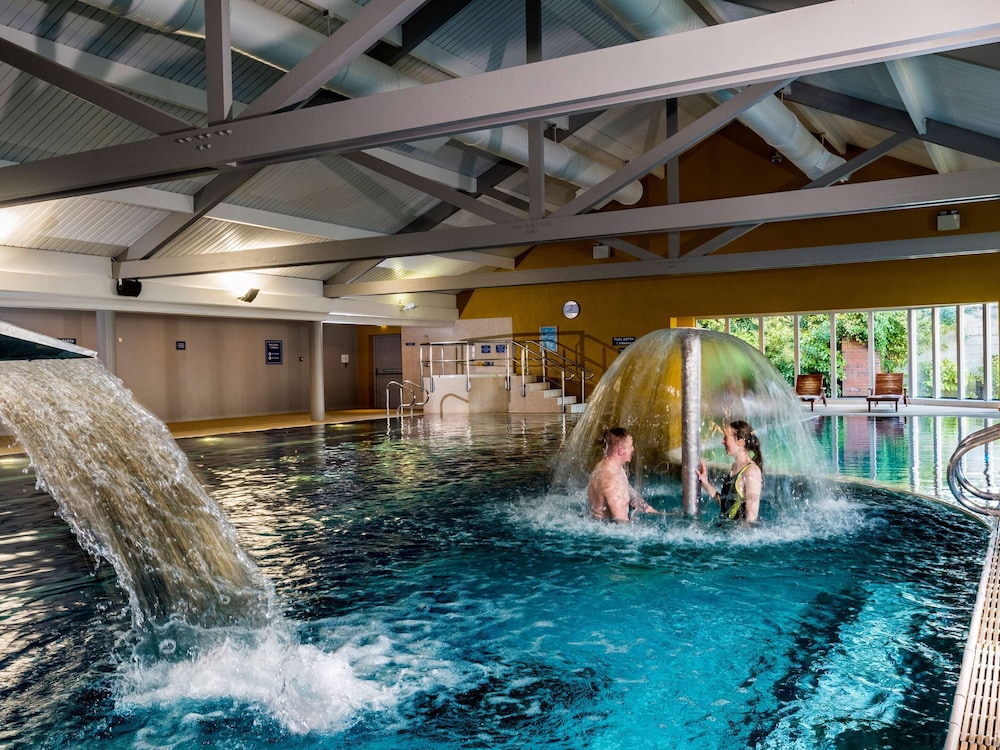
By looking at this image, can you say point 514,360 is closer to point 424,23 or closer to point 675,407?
point 675,407

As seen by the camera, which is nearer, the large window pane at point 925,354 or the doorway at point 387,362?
the large window pane at point 925,354

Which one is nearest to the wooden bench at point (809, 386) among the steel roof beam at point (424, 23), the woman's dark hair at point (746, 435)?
the steel roof beam at point (424, 23)

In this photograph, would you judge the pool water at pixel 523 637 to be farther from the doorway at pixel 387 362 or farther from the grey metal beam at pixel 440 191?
the doorway at pixel 387 362

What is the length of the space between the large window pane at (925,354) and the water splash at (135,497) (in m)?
20.8

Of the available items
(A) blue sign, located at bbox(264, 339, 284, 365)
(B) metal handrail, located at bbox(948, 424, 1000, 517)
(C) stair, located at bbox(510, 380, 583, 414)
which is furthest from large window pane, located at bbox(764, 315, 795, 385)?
(B) metal handrail, located at bbox(948, 424, 1000, 517)

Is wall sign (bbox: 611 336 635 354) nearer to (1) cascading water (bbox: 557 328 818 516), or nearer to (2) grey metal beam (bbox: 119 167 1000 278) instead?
(1) cascading water (bbox: 557 328 818 516)

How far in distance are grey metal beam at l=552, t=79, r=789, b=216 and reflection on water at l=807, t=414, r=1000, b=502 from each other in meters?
3.60

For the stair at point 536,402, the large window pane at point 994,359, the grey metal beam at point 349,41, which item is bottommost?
the stair at point 536,402

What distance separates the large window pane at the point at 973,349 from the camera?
1942 centimetres

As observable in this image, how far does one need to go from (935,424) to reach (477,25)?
427 inches

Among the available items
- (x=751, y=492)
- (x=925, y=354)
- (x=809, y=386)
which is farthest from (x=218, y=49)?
(x=925, y=354)

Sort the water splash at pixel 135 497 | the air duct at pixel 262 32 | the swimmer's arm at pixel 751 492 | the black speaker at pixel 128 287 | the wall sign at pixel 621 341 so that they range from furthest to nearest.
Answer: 1. the wall sign at pixel 621 341
2. the black speaker at pixel 128 287
3. the air duct at pixel 262 32
4. the swimmer's arm at pixel 751 492
5. the water splash at pixel 135 497

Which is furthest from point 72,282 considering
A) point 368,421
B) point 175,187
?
point 368,421

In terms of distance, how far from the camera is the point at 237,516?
21.8 ft
